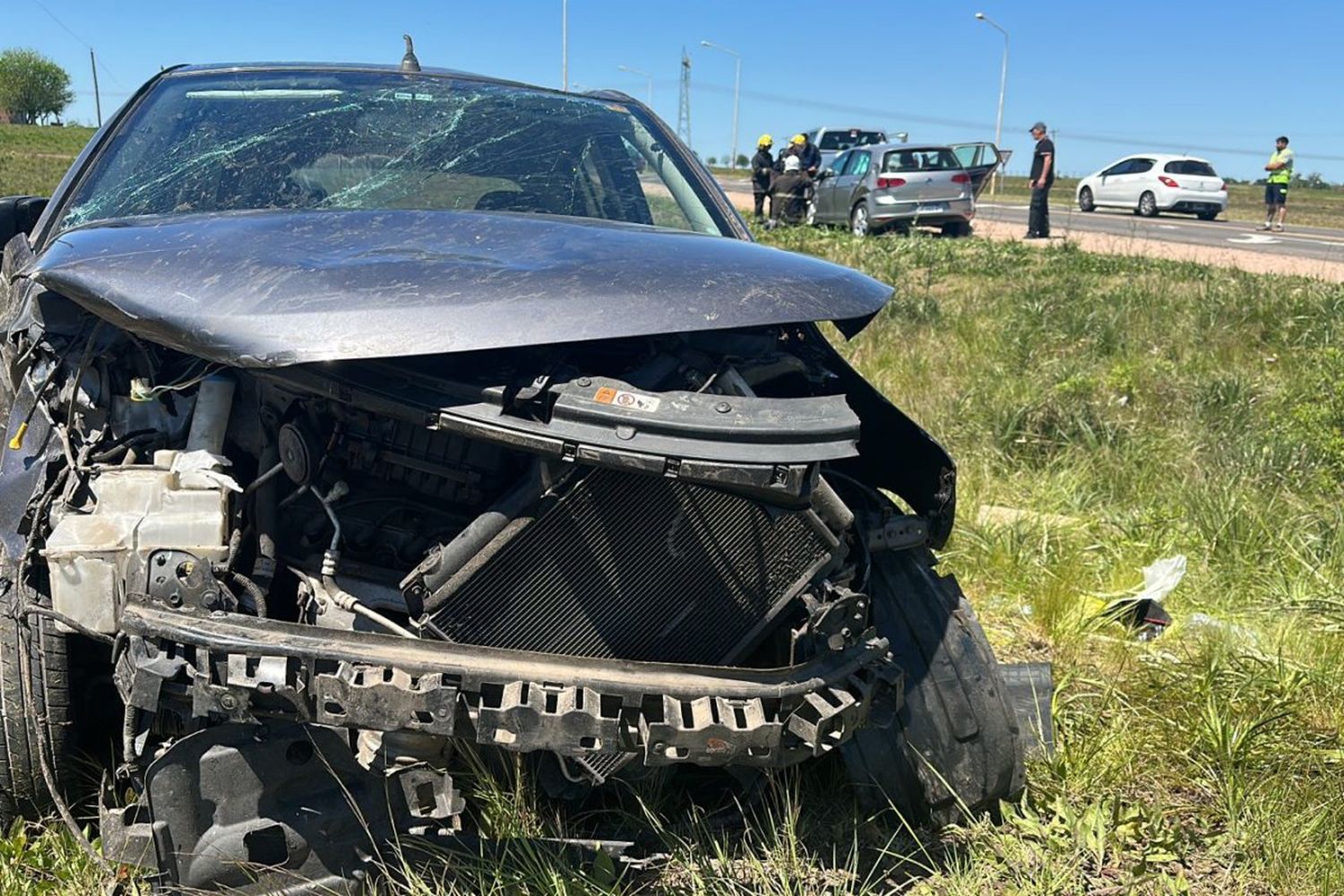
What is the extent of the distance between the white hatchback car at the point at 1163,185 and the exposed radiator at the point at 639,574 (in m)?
24.9

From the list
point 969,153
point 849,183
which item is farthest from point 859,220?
point 969,153

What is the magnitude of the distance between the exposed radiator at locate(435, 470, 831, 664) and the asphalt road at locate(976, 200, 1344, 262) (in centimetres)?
1198

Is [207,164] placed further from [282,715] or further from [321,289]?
[282,715]

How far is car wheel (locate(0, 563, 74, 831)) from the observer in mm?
2178

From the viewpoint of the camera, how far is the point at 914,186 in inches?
639

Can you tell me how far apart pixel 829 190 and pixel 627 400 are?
16.7m

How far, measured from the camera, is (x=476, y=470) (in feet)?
6.76

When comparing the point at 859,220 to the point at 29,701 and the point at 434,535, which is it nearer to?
the point at 434,535

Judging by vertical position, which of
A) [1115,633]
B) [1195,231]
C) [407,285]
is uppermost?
[407,285]

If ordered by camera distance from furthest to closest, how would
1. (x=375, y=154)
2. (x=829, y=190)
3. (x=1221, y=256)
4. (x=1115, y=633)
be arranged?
(x=829, y=190) < (x=1221, y=256) < (x=1115, y=633) < (x=375, y=154)

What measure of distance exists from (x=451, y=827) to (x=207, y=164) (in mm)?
1871

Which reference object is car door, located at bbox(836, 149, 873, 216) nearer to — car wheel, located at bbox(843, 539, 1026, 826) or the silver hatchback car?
the silver hatchback car

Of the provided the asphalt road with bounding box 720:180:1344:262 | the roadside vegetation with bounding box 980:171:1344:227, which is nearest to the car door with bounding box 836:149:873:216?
the asphalt road with bounding box 720:180:1344:262

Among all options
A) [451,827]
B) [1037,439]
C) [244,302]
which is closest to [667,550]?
[451,827]
